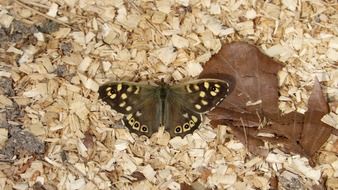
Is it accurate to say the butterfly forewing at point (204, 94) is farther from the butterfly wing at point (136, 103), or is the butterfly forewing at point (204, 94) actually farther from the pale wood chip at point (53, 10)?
the pale wood chip at point (53, 10)

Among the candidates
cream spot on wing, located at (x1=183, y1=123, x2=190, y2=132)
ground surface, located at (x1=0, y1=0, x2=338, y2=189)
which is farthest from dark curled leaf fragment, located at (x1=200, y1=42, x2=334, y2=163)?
cream spot on wing, located at (x1=183, y1=123, x2=190, y2=132)

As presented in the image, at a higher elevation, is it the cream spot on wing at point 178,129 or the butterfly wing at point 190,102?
the butterfly wing at point 190,102

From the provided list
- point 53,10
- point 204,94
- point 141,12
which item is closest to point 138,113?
point 204,94

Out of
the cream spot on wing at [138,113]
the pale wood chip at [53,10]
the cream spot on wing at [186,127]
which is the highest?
the pale wood chip at [53,10]

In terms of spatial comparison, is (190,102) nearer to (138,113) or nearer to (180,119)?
(180,119)

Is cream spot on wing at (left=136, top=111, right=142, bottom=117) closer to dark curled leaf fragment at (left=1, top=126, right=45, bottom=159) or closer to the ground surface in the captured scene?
the ground surface

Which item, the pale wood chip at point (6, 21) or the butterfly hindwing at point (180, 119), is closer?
the butterfly hindwing at point (180, 119)

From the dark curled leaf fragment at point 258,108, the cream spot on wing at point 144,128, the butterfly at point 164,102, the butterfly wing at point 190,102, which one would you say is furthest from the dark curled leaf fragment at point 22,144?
the dark curled leaf fragment at point 258,108

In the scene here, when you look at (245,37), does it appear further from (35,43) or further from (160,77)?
(35,43)

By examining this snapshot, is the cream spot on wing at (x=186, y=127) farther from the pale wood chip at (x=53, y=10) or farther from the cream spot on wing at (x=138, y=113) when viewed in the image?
the pale wood chip at (x=53, y=10)
